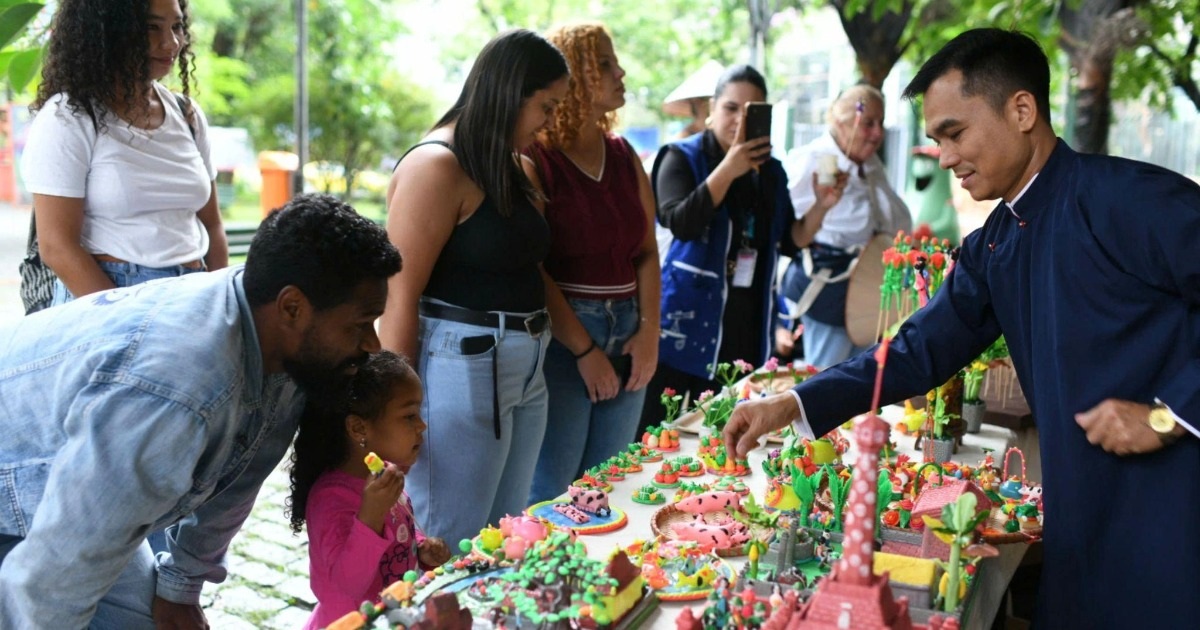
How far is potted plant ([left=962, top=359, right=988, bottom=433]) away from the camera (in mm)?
2965

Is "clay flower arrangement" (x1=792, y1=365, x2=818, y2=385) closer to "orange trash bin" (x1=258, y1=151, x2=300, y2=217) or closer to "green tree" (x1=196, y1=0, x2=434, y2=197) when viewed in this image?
"orange trash bin" (x1=258, y1=151, x2=300, y2=217)

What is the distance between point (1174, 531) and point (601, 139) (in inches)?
72.7

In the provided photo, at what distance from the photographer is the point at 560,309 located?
9.33ft

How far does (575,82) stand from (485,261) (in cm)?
73

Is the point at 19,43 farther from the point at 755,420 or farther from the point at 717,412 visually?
the point at 755,420

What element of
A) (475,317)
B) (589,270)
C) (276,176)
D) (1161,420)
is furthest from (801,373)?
(276,176)

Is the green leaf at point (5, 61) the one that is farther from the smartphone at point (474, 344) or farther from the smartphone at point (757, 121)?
the smartphone at point (757, 121)

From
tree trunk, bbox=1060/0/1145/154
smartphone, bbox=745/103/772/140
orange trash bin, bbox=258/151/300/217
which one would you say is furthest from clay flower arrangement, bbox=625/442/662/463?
orange trash bin, bbox=258/151/300/217

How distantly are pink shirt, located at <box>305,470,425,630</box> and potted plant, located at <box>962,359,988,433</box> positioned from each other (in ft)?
5.50

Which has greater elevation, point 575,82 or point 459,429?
point 575,82

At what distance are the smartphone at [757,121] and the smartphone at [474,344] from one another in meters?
1.51

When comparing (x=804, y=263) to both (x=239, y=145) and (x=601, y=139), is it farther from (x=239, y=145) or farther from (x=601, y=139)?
(x=239, y=145)

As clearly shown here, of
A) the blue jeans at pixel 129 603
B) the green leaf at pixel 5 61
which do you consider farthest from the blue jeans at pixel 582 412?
the green leaf at pixel 5 61

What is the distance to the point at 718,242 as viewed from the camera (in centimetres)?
368
